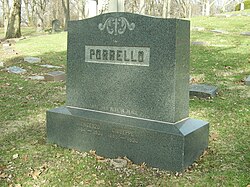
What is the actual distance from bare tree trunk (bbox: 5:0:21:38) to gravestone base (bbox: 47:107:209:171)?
1835cm

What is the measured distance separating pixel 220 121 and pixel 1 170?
11.5 feet

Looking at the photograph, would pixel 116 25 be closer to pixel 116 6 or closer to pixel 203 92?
pixel 116 6

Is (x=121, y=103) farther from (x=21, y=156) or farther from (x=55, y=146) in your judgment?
(x=21, y=156)

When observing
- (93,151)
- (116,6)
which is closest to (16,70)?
(116,6)

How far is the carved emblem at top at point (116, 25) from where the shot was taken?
4.28m

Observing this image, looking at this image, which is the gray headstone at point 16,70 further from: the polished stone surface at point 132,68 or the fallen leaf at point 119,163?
the fallen leaf at point 119,163

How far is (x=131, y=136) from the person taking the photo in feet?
13.7

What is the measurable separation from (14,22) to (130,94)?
64.0 ft

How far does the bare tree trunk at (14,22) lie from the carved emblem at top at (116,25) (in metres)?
18.6

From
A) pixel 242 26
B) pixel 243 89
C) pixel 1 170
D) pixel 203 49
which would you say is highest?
pixel 242 26

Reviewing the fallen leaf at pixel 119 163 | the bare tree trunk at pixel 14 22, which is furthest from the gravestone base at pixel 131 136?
the bare tree trunk at pixel 14 22

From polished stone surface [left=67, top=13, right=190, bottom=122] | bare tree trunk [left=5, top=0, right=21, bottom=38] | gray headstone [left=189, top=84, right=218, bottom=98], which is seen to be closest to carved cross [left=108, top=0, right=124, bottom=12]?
polished stone surface [left=67, top=13, right=190, bottom=122]

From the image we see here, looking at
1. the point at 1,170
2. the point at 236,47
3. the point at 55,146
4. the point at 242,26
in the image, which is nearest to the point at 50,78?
the point at 55,146

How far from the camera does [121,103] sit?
4.46 meters
